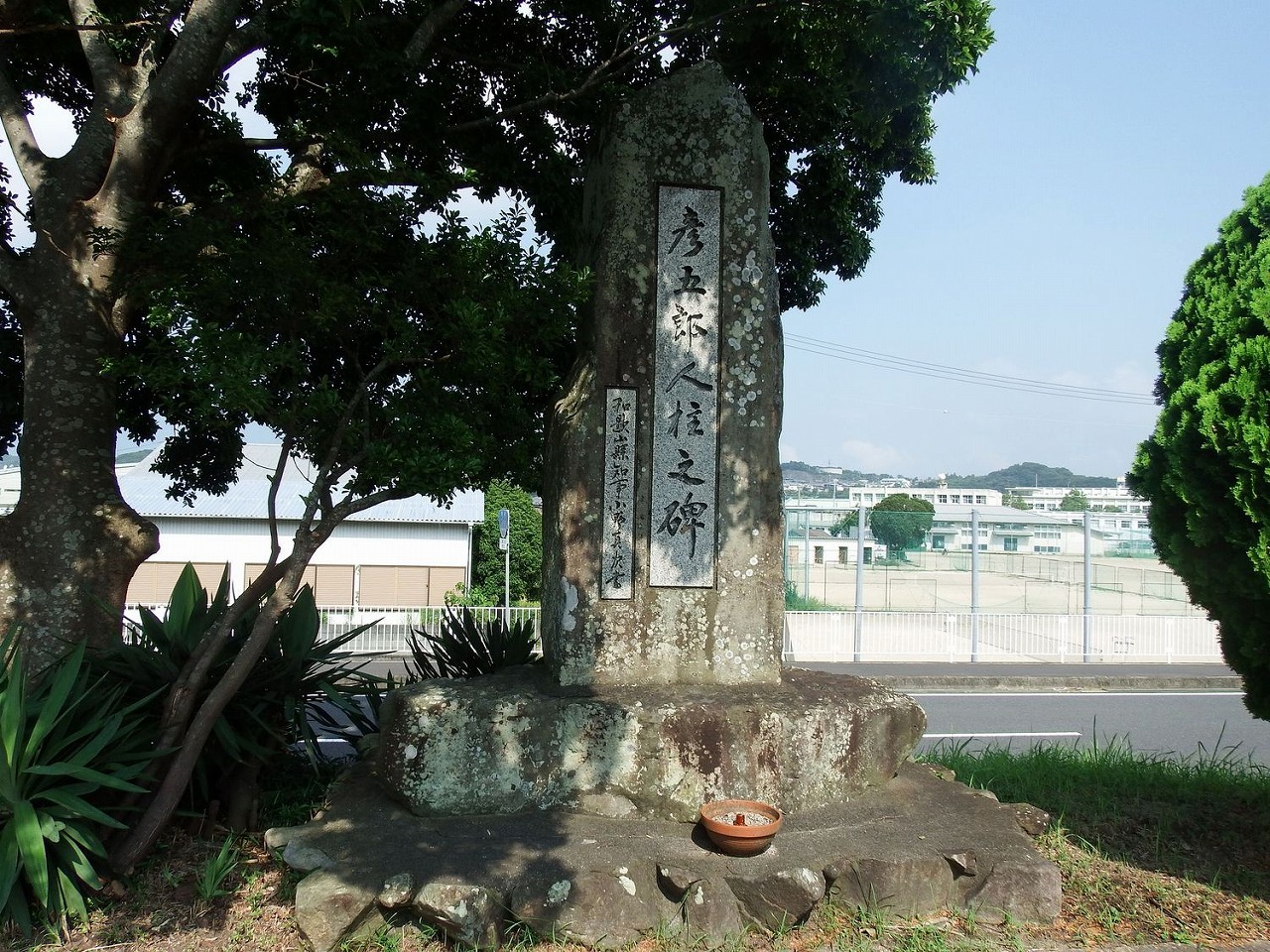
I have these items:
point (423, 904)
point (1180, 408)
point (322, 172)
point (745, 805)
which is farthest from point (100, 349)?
point (1180, 408)

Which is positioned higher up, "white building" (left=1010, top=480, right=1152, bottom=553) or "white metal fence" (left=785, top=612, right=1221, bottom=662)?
"white building" (left=1010, top=480, right=1152, bottom=553)

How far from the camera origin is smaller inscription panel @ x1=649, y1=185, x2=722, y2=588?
4977 millimetres

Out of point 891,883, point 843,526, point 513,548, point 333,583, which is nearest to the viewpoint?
point 891,883

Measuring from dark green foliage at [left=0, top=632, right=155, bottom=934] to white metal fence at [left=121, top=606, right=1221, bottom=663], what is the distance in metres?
9.60

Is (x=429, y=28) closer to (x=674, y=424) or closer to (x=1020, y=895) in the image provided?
(x=674, y=424)

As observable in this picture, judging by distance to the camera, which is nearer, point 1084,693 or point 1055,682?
point 1084,693

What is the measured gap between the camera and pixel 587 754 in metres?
4.41

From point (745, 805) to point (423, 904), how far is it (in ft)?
5.04

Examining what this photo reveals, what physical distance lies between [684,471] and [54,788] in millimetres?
3359

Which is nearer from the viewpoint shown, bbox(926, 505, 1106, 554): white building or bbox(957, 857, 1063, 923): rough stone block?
bbox(957, 857, 1063, 923): rough stone block

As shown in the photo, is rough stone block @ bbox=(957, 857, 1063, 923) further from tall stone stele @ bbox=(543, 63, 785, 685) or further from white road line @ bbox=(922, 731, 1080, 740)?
white road line @ bbox=(922, 731, 1080, 740)

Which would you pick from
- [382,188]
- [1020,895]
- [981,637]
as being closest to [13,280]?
[382,188]

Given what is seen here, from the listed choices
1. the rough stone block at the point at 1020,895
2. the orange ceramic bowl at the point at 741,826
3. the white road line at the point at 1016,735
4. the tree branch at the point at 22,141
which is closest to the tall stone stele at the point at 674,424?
the orange ceramic bowl at the point at 741,826

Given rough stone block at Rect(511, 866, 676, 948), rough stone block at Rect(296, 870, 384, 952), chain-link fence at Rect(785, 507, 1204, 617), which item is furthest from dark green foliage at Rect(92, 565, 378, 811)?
chain-link fence at Rect(785, 507, 1204, 617)
